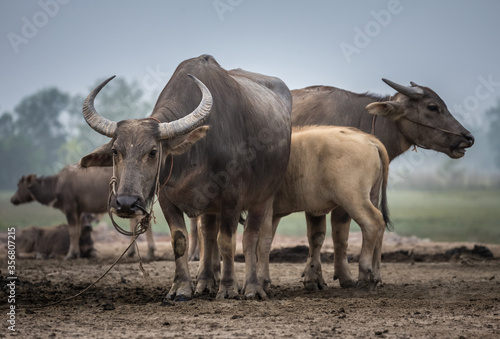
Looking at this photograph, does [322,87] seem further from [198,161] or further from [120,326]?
[120,326]

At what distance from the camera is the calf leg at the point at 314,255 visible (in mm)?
8711

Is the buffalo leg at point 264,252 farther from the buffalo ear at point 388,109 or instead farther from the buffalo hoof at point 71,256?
the buffalo hoof at point 71,256

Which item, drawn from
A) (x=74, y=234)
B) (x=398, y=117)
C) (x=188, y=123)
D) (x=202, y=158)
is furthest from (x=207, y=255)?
(x=74, y=234)

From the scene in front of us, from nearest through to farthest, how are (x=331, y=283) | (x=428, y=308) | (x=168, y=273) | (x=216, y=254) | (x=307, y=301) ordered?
(x=428, y=308), (x=307, y=301), (x=216, y=254), (x=331, y=283), (x=168, y=273)

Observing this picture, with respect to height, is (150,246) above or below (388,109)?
below

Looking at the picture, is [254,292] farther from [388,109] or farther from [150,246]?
[150,246]

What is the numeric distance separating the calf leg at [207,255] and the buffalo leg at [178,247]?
52cm

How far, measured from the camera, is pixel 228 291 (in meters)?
7.54

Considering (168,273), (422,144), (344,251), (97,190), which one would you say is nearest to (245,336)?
(344,251)

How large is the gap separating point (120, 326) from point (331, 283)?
4.36 metres

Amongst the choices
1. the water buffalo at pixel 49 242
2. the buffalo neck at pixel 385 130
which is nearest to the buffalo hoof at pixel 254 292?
the buffalo neck at pixel 385 130

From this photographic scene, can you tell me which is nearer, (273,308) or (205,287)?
(273,308)

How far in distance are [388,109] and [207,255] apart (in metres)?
3.94

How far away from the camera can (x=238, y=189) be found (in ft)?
24.4
